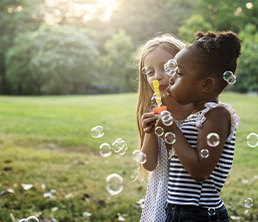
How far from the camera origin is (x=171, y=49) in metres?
1.92

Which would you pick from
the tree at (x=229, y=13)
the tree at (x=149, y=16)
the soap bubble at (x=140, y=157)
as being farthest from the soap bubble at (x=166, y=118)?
the tree at (x=149, y=16)

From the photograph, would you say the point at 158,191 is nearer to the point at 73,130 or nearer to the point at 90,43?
the point at 73,130

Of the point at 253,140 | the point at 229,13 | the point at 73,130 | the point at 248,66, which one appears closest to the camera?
the point at 253,140

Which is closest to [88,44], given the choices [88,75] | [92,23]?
[88,75]

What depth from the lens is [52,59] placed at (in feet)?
71.8

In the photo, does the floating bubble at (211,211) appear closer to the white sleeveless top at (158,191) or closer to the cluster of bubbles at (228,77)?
the white sleeveless top at (158,191)

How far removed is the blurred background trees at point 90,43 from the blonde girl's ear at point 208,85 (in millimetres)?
15670

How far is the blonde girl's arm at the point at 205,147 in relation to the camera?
4.11ft

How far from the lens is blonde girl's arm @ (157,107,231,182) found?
125 cm

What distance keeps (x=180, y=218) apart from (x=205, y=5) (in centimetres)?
2805

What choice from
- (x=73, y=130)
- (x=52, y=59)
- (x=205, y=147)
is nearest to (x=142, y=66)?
(x=205, y=147)

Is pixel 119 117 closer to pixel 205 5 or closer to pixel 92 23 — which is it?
pixel 205 5

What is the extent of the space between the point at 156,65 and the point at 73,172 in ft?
9.50

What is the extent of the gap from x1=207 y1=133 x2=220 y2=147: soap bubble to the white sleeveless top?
0.49 m
